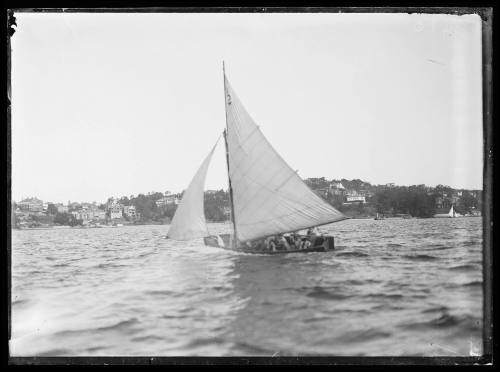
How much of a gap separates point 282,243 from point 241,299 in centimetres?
242

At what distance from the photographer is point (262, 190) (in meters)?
6.68

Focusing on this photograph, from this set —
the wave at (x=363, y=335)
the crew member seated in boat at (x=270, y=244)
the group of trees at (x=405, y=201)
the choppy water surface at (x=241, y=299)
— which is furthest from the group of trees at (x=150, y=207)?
the wave at (x=363, y=335)

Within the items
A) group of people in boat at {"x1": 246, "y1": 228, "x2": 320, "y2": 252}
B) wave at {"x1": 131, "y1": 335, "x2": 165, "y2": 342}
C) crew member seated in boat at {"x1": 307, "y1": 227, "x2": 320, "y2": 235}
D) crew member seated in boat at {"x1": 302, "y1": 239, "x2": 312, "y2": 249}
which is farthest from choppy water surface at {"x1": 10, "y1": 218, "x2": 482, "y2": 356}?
group of people in boat at {"x1": 246, "y1": 228, "x2": 320, "y2": 252}

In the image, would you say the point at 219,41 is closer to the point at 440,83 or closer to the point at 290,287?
the point at 440,83

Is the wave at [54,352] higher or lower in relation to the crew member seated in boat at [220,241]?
lower

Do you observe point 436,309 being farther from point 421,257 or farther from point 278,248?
point 278,248

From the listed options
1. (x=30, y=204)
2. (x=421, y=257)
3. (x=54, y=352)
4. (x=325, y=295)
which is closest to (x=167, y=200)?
(x=30, y=204)

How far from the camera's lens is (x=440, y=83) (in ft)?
15.0

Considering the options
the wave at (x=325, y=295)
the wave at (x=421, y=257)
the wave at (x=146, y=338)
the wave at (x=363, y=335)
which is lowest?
the wave at (x=146, y=338)

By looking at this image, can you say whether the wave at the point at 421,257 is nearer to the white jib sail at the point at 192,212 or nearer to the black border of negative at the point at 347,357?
the black border of negative at the point at 347,357

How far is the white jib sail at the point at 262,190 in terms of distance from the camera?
203 inches

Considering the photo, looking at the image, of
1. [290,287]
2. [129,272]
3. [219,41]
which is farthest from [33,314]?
[219,41]

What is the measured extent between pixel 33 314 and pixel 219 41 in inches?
145

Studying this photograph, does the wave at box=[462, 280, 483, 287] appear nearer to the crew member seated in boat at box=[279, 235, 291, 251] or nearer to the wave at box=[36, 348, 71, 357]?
the crew member seated in boat at box=[279, 235, 291, 251]
